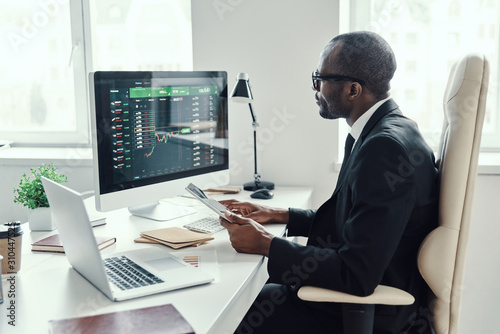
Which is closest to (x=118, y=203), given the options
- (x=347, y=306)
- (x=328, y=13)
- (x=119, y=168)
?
(x=119, y=168)

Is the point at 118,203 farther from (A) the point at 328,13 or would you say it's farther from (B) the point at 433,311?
(A) the point at 328,13

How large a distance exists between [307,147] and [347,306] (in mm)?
1331

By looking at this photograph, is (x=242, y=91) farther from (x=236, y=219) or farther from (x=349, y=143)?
(x=236, y=219)

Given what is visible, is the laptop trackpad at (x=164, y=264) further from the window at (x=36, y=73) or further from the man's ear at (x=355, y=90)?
the window at (x=36, y=73)

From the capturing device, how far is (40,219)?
1758 millimetres

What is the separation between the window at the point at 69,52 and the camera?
9.52 feet

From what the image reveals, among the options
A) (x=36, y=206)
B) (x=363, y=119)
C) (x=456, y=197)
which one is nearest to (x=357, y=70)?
(x=363, y=119)

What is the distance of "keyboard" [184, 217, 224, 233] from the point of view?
1.74m

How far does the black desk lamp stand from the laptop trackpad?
3.35 ft

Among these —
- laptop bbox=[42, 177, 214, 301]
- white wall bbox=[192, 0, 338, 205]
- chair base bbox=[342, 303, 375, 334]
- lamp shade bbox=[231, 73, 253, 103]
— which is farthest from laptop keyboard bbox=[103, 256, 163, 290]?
white wall bbox=[192, 0, 338, 205]

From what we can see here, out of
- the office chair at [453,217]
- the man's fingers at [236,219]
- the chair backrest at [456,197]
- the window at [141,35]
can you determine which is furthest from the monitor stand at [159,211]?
the window at [141,35]

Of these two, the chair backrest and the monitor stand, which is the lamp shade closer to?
the monitor stand

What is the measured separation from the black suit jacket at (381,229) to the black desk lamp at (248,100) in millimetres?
851

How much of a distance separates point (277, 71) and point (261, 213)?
36.4 inches
